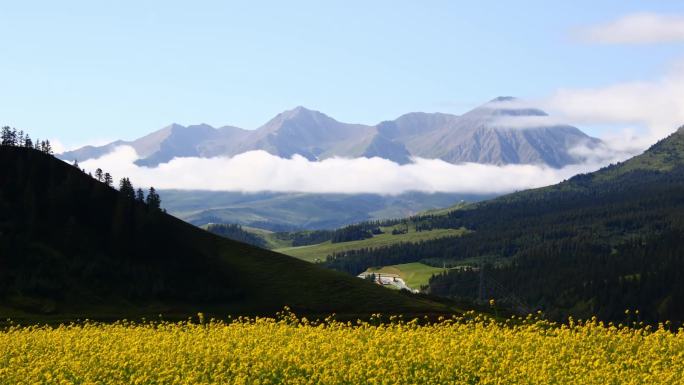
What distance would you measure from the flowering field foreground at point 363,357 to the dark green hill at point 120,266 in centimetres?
9828

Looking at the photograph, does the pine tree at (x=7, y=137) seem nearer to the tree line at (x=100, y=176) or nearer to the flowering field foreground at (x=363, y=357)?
the tree line at (x=100, y=176)

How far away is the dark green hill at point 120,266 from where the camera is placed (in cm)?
13212

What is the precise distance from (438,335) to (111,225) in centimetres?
13898

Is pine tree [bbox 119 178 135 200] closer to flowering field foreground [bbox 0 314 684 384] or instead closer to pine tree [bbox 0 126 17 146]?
pine tree [bbox 0 126 17 146]

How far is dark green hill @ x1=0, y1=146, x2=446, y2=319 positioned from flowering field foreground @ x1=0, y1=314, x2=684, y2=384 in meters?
98.3

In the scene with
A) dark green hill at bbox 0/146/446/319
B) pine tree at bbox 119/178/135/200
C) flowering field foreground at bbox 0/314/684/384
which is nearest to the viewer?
flowering field foreground at bbox 0/314/684/384

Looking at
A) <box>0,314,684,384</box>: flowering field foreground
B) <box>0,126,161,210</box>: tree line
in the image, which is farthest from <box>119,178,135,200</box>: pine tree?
<box>0,314,684,384</box>: flowering field foreground

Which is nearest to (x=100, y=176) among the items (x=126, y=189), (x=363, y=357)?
(x=126, y=189)

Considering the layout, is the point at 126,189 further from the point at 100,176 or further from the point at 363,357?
the point at 363,357

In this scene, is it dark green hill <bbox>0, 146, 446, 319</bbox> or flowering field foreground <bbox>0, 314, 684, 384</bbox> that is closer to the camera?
flowering field foreground <bbox>0, 314, 684, 384</bbox>

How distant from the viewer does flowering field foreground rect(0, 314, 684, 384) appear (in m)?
22.9

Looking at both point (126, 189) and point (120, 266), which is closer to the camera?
point (120, 266)

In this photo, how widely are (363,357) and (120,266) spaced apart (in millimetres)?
128312

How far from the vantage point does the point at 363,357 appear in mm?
25047
